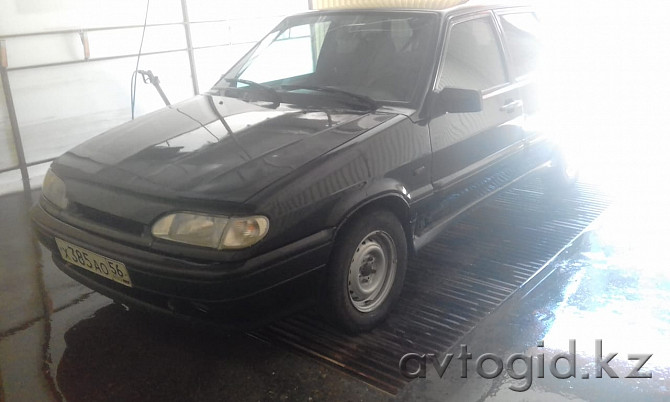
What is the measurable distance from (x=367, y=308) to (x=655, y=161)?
15.1 ft

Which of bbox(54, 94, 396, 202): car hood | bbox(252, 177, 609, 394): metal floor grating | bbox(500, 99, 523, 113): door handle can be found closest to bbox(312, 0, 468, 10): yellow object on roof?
bbox(500, 99, 523, 113): door handle

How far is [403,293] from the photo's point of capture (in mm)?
3285

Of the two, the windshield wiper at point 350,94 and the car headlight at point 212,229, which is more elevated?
the windshield wiper at point 350,94

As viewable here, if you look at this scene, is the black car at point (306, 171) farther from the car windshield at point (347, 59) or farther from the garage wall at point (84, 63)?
the garage wall at point (84, 63)

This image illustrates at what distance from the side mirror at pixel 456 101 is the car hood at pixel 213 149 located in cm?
29

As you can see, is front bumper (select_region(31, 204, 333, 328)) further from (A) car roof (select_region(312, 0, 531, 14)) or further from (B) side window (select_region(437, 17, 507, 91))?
(A) car roof (select_region(312, 0, 531, 14))

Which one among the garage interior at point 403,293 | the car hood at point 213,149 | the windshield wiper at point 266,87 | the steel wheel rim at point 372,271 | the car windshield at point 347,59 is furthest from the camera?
the windshield wiper at point 266,87

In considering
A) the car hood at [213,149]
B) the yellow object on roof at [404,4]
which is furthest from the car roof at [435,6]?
the car hood at [213,149]

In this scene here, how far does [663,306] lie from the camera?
3117mm

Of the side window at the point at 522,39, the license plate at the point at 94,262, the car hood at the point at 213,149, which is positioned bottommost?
the license plate at the point at 94,262

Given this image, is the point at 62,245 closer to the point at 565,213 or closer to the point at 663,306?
the point at 663,306

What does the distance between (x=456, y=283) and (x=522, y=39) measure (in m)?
1.80

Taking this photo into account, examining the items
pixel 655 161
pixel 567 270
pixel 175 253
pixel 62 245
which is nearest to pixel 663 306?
pixel 567 270

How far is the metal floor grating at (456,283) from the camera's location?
2.74 m
